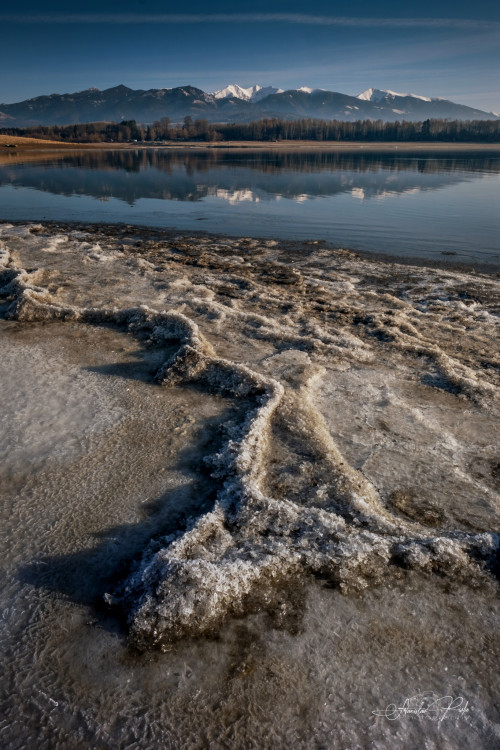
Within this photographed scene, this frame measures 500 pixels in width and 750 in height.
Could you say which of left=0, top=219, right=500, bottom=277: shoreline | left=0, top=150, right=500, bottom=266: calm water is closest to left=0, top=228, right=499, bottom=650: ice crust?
left=0, top=219, right=500, bottom=277: shoreline

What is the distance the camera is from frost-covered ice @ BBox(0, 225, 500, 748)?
2.54 metres

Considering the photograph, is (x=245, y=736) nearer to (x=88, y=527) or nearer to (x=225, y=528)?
(x=225, y=528)

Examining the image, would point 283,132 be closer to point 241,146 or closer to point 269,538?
point 241,146

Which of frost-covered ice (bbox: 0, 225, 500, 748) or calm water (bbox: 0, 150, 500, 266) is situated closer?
frost-covered ice (bbox: 0, 225, 500, 748)

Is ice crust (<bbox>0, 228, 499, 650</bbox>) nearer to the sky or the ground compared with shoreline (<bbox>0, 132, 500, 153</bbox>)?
nearer to the ground

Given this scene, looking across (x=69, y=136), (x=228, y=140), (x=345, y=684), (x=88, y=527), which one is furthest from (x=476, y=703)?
(x=69, y=136)

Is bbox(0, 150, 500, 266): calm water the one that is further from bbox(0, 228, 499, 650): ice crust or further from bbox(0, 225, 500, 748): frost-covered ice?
bbox(0, 228, 499, 650): ice crust

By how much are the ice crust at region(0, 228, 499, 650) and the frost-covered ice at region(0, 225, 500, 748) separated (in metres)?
0.02

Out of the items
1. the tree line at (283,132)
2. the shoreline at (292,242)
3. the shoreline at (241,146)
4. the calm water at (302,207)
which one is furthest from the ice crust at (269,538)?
the tree line at (283,132)

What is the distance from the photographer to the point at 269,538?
3570mm

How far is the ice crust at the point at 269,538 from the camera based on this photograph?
300 centimetres

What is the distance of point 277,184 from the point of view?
119 ft

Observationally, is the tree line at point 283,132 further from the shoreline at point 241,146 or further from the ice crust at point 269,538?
the ice crust at point 269,538

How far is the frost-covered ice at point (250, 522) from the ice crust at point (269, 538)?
2cm
